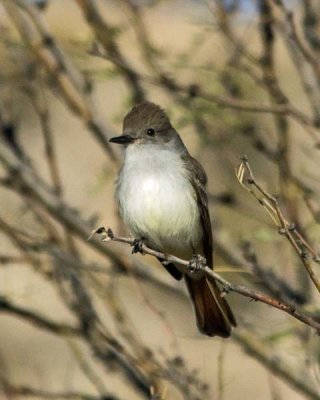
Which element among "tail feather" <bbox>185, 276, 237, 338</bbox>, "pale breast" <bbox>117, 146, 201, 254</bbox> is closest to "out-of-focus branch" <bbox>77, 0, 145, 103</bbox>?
"pale breast" <bbox>117, 146, 201, 254</bbox>

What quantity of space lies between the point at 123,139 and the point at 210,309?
0.87 metres

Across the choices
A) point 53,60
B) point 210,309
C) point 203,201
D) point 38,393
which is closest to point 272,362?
point 210,309

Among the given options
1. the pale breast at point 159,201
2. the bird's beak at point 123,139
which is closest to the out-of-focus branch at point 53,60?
the bird's beak at point 123,139

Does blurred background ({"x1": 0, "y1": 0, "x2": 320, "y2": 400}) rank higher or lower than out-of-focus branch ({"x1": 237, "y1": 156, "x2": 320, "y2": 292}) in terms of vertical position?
higher

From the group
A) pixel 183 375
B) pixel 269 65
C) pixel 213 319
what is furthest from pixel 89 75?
pixel 183 375

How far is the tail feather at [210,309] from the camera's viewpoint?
4.62 m

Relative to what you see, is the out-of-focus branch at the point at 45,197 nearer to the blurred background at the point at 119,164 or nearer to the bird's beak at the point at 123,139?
the blurred background at the point at 119,164

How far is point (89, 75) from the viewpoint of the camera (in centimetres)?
545

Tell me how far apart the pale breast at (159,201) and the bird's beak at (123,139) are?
6cm

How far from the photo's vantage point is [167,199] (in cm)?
480

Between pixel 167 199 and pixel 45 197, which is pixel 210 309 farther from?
A: pixel 45 197

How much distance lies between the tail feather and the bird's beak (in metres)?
0.76

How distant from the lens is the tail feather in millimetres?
4617

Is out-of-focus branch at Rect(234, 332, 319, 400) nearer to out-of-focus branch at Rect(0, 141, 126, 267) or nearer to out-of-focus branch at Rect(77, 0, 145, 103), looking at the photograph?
out-of-focus branch at Rect(0, 141, 126, 267)
